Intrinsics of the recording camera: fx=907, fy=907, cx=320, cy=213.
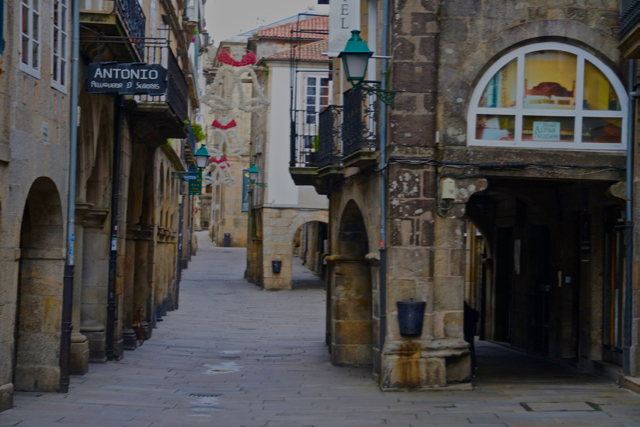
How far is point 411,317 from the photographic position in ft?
38.1

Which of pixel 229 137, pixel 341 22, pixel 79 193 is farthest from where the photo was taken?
pixel 229 137

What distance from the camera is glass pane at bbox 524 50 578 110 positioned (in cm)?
1202

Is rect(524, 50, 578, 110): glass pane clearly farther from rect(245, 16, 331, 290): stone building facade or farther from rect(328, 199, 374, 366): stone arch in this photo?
rect(245, 16, 331, 290): stone building facade

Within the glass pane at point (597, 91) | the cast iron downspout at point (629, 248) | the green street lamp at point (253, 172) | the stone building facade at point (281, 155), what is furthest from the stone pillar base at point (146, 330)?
the green street lamp at point (253, 172)

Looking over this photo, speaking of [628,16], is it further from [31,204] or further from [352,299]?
[31,204]

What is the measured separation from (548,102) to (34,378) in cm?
749

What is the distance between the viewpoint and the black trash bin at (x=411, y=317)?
11.6 m

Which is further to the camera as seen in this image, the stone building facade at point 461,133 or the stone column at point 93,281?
the stone column at point 93,281

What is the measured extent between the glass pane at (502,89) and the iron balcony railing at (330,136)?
265 centimetres

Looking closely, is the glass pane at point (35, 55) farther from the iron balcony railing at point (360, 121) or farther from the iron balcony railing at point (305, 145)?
the iron balcony railing at point (305, 145)

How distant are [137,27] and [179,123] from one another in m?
3.20

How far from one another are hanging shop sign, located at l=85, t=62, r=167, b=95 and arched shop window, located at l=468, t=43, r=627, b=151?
13.6 feet

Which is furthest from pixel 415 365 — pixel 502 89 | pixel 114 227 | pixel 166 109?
pixel 166 109

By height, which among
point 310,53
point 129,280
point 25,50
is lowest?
point 129,280
